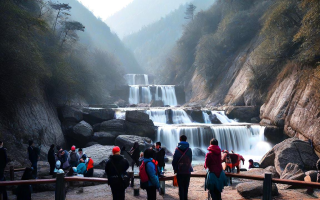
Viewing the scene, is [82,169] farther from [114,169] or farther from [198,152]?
[198,152]

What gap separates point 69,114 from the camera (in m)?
20.9

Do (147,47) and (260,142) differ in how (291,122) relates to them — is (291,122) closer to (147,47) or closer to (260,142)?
(260,142)

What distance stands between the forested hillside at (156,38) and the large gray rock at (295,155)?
8528cm

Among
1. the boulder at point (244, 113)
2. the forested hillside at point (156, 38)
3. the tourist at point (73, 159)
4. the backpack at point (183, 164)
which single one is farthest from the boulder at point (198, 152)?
the forested hillside at point (156, 38)

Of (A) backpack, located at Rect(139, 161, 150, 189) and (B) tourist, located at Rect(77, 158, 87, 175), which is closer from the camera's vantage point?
(A) backpack, located at Rect(139, 161, 150, 189)

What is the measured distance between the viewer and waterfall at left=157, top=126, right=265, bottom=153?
65.8 feet

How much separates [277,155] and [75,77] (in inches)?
719

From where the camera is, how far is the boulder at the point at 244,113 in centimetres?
2495

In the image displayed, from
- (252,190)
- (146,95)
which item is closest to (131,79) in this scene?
(146,95)

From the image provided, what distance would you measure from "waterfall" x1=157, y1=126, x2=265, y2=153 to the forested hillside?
253 feet

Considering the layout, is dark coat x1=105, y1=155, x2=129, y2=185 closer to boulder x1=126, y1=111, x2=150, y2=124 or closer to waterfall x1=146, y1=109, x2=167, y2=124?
boulder x1=126, y1=111, x2=150, y2=124

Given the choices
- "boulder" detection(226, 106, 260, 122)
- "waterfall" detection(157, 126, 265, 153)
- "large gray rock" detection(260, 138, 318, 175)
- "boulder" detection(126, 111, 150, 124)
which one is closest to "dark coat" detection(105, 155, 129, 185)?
"large gray rock" detection(260, 138, 318, 175)

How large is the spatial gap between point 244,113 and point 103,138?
14155 millimetres

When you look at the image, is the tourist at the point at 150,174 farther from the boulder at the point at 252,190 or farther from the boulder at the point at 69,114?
the boulder at the point at 69,114
